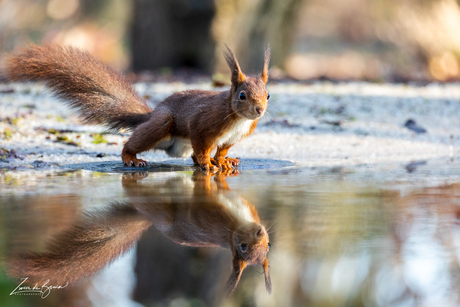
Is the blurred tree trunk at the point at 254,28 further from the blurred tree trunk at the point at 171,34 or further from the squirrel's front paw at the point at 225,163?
the squirrel's front paw at the point at 225,163

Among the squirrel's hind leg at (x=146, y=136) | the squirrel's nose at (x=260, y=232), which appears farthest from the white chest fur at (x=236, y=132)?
the squirrel's nose at (x=260, y=232)

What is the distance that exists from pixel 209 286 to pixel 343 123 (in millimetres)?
5379

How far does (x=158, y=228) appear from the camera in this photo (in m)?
2.59

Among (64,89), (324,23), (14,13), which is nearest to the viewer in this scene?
(64,89)

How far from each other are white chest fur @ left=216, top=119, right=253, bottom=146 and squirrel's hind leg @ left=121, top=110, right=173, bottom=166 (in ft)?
1.56

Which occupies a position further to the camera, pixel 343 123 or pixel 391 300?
pixel 343 123

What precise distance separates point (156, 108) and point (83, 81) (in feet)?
2.22

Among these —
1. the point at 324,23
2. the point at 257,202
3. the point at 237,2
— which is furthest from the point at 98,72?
the point at 324,23

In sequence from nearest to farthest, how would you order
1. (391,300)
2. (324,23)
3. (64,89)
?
1. (391,300)
2. (64,89)
3. (324,23)

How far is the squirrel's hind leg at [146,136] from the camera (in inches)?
184

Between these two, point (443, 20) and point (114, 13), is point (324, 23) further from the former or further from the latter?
point (443, 20)

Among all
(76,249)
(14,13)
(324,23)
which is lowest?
(76,249)

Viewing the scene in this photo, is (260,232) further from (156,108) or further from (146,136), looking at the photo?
(156,108)

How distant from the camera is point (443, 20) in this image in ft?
40.9
